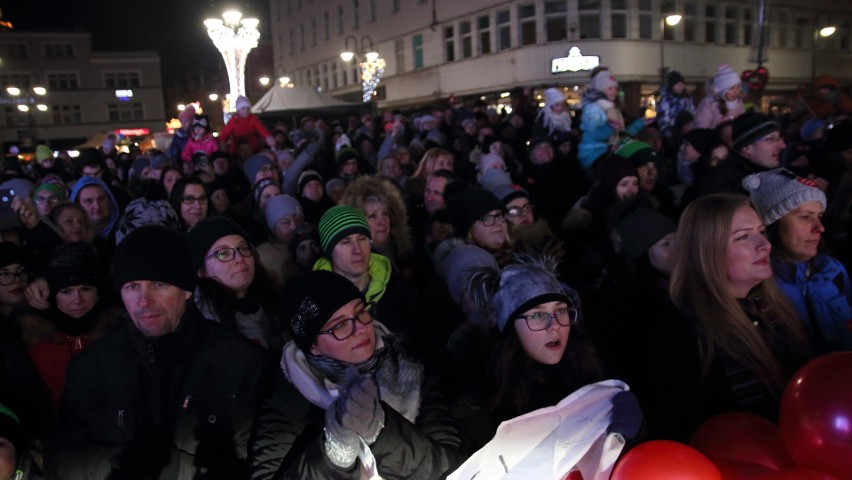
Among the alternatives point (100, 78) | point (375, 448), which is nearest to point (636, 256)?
point (375, 448)

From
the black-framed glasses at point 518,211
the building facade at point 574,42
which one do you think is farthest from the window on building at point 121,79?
the black-framed glasses at point 518,211

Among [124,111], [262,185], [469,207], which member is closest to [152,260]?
[469,207]

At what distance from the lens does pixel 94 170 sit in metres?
8.54

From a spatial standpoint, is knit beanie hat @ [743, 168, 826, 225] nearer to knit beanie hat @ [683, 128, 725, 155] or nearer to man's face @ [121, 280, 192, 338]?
man's face @ [121, 280, 192, 338]

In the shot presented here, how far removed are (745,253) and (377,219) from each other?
9.32ft

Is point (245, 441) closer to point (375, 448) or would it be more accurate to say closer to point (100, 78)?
point (375, 448)

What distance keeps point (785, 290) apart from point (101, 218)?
18.7ft

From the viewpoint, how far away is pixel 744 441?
1.94 metres

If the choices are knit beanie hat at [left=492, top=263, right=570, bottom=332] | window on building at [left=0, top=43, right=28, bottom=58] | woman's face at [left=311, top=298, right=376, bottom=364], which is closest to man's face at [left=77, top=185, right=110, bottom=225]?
woman's face at [left=311, top=298, right=376, bottom=364]

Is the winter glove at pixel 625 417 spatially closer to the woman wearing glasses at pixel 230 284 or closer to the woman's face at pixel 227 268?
the woman wearing glasses at pixel 230 284

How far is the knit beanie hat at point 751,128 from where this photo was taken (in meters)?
4.52

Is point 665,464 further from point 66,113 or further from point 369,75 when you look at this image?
point 66,113

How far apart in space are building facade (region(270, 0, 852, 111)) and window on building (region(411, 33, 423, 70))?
7 centimetres

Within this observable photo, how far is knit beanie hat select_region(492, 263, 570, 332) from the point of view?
2.61 m
